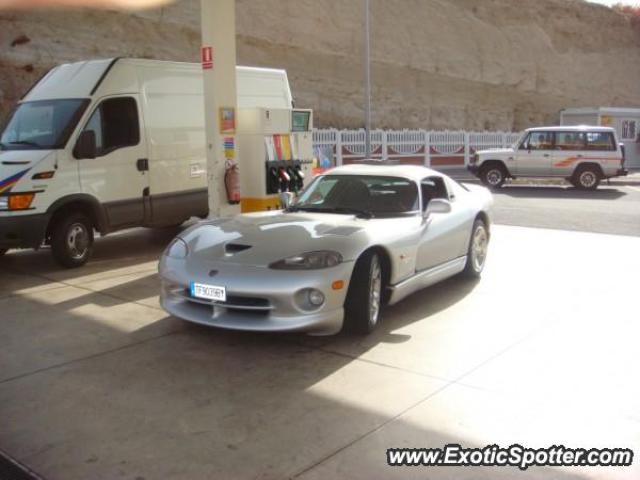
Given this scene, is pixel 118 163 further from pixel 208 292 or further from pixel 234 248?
pixel 208 292

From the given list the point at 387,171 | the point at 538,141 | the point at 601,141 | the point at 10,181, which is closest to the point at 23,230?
the point at 10,181

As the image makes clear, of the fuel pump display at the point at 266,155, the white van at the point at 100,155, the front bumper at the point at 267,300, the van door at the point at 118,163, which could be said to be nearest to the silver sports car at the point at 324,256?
the front bumper at the point at 267,300

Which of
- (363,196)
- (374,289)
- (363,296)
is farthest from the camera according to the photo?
(363,196)

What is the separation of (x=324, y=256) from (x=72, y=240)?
4.50 metres

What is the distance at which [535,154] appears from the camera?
64.3 feet

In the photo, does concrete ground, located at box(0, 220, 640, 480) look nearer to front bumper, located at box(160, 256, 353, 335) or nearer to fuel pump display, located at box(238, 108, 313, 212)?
front bumper, located at box(160, 256, 353, 335)

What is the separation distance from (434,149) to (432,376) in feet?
82.0

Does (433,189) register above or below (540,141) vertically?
below

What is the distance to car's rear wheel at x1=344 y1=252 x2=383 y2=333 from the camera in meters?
5.09

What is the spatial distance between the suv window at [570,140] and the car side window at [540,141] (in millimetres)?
232

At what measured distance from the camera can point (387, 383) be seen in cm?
433

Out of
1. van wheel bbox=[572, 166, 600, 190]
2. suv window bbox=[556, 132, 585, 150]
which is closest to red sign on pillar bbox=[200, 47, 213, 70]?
suv window bbox=[556, 132, 585, 150]

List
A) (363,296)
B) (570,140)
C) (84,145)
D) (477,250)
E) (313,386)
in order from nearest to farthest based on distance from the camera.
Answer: (313,386), (363,296), (477,250), (84,145), (570,140)

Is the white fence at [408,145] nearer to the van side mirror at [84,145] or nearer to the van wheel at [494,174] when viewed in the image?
the van wheel at [494,174]
